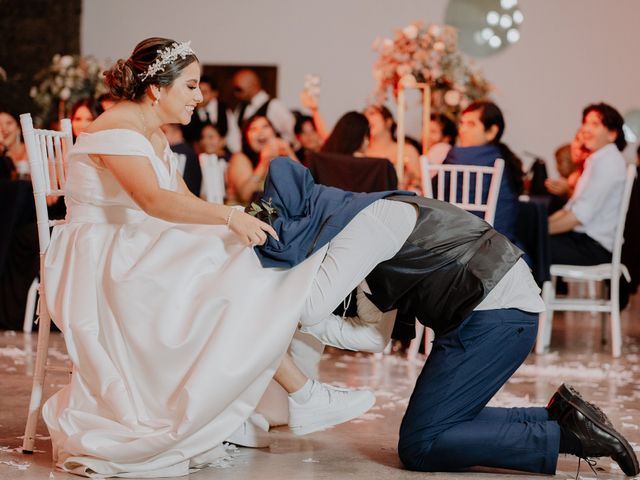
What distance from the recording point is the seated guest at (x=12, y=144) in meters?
6.63

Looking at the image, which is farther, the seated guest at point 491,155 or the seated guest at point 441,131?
the seated guest at point 441,131

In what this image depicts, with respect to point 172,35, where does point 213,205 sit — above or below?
below

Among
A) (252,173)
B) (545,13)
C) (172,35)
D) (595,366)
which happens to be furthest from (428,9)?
(595,366)

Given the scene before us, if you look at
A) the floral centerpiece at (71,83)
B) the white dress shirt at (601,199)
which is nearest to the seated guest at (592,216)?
the white dress shirt at (601,199)

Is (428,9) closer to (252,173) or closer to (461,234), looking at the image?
(252,173)

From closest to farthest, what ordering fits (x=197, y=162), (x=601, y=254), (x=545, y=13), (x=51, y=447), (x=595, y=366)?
1. (x=51, y=447)
2. (x=595, y=366)
3. (x=601, y=254)
4. (x=197, y=162)
5. (x=545, y=13)

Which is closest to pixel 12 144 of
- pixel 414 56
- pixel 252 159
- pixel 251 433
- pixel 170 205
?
pixel 252 159

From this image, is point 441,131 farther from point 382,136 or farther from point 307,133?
point 307,133

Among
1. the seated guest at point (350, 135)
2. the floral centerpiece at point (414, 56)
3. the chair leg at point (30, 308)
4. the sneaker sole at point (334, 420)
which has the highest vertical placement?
the floral centerpiece at point (414, 56)

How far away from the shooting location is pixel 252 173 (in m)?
6.96

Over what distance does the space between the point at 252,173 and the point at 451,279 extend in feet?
13.6

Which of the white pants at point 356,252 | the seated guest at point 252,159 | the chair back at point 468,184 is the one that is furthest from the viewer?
the seated guest at point 252,159

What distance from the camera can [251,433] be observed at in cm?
325

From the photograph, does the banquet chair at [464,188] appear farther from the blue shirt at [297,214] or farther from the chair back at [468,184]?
the blue shirt at [297,214]
